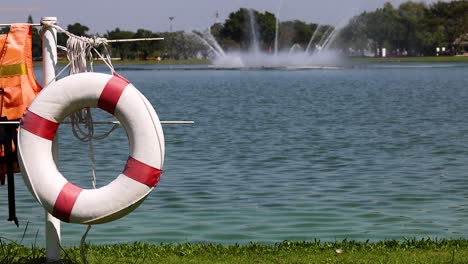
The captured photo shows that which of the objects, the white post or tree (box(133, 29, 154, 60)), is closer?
the white post

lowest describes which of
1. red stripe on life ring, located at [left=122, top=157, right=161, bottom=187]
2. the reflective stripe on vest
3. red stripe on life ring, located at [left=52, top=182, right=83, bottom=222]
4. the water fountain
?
the water fountain

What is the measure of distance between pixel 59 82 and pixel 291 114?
869 inches

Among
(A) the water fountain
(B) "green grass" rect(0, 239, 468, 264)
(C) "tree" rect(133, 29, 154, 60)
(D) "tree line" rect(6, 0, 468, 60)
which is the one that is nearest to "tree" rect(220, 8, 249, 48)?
A: (D) "tree line" rect(6, 0, 468, 60)

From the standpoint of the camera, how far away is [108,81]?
231 inches

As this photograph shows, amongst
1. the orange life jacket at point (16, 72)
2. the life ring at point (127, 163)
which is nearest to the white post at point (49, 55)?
the orange life jacket at point (16, 72)

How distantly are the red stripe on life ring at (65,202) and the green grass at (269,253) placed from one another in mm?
819

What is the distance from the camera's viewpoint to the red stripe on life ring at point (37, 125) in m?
5.95

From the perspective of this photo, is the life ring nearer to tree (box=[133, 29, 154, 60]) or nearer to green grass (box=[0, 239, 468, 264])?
green grass (box=[0, 239, 468, 264])

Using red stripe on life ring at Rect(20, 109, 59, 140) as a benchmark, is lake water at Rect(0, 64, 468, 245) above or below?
below

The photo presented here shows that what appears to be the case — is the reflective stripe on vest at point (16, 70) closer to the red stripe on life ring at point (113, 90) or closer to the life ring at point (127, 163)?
the life ring at point (127, 163)

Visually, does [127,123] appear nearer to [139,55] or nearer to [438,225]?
[438,225]

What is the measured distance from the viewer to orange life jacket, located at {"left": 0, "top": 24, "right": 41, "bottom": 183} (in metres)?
6.49

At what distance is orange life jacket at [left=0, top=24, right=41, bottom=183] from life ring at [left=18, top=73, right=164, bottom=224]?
550 mm

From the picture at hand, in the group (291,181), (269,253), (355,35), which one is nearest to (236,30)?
(355,35)
